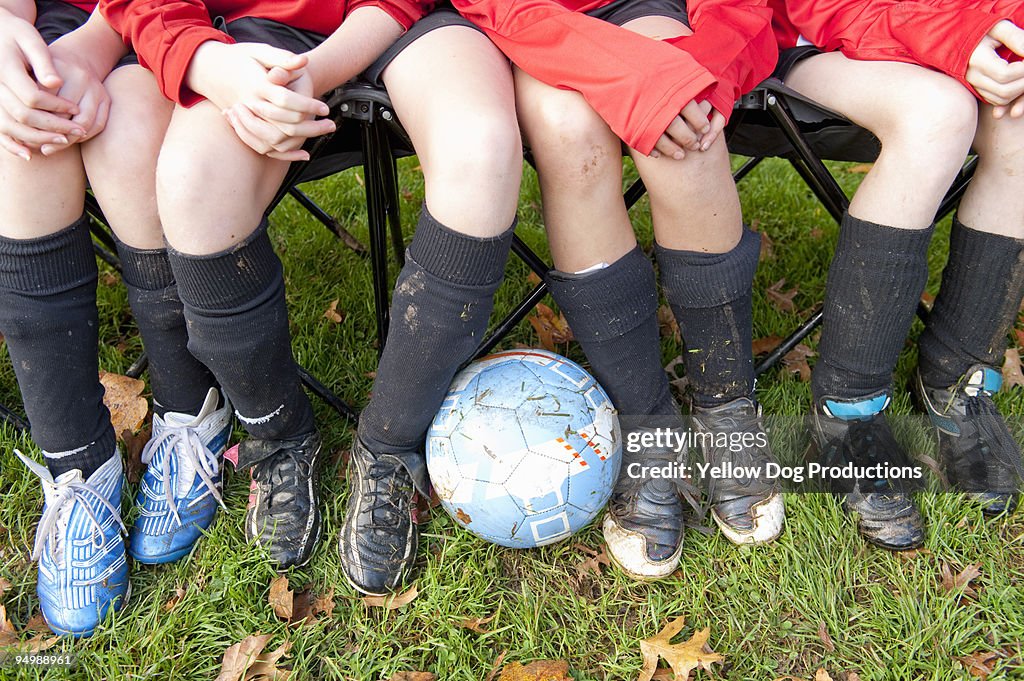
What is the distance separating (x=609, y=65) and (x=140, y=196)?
1.01 m

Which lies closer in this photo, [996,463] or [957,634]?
[957,634]

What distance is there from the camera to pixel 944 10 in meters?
1.73

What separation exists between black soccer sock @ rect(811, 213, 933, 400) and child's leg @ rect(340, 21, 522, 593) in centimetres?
77

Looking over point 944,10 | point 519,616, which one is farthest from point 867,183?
point 519,616

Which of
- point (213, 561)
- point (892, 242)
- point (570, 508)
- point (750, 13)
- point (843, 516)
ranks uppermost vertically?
point (750, 13)

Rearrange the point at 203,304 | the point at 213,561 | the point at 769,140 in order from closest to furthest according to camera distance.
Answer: the point at 203,304 → the point at 213,561 → the point at 769,140

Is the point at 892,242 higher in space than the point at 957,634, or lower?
higher

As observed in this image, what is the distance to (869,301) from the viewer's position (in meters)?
1.79

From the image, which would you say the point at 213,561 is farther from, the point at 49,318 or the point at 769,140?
the point at 769,140

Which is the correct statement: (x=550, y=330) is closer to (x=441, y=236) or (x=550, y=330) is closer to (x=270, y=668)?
(x=441, y=236)

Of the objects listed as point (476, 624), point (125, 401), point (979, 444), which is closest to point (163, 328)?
point (125, 401)

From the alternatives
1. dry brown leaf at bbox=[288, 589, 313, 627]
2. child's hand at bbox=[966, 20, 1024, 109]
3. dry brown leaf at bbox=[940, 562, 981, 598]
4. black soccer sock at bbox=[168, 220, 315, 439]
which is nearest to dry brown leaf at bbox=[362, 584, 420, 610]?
dry brown leaf at bbox=[288, 589, 313, 627]

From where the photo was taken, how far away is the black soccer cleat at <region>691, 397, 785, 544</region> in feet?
6.25

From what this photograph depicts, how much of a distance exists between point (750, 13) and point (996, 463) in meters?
1.24
